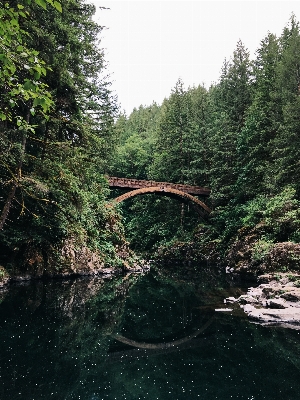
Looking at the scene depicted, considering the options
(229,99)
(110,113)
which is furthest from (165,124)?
(110,113)

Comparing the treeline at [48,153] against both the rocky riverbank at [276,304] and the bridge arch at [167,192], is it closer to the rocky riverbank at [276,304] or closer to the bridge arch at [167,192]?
the rocky riverbank at [276,304]

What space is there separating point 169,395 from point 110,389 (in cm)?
102

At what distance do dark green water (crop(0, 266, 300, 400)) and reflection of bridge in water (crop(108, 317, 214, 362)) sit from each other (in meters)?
0.02

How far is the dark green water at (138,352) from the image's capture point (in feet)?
18.3

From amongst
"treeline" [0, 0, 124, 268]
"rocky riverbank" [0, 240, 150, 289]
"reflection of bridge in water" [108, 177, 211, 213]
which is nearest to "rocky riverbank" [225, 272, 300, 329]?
"treeline" [0, 0, 124, 268]

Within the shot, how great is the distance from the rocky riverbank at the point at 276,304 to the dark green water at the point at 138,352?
1.69 ft

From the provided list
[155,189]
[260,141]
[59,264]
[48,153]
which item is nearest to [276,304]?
[48,153]

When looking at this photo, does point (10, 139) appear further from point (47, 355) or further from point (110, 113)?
point (110, 113)

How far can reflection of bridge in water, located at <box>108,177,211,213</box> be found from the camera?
91.6ft

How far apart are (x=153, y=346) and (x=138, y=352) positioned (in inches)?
22.4

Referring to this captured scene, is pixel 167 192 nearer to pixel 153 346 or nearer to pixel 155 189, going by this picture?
pixel 155 189

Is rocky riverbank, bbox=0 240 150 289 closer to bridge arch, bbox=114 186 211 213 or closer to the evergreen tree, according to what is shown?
bridge arch, bbox=114 186 211 213

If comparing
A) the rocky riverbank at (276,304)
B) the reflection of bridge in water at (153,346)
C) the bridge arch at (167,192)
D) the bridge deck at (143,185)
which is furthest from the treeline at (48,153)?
the bridge arch at (167,192)

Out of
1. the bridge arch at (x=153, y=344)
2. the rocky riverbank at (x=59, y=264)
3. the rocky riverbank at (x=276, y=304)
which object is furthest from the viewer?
the rocky riverbank at (x=59, y=264)
